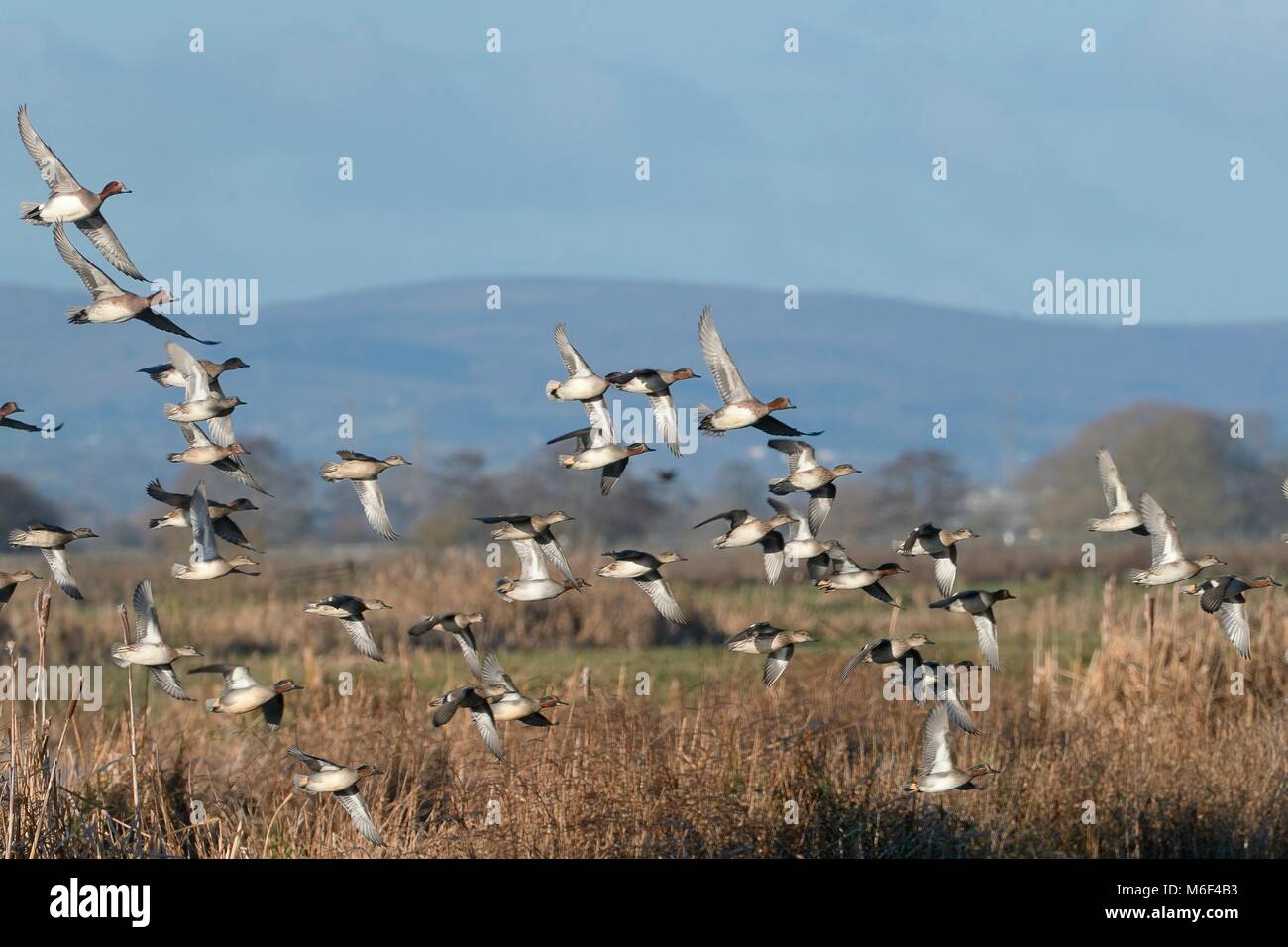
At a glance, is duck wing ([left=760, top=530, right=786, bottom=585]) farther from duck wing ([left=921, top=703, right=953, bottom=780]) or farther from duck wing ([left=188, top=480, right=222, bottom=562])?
duck wing ([left=188, top=480, right=222, bottom=562])

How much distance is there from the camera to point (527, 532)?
10328 mm

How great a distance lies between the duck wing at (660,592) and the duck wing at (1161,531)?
2.56 metres

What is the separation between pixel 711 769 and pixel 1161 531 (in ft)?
15.6

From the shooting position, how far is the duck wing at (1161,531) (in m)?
10.4

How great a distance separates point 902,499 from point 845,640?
337ft

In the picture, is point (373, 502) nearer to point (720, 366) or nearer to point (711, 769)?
point (720, 366)

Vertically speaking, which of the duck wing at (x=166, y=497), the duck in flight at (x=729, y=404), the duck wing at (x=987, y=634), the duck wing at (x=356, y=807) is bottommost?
the duck wing at (x=356, y=807)

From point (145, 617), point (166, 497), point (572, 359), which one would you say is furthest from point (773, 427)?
point (145, 617)

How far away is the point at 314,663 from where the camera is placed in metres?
21.1

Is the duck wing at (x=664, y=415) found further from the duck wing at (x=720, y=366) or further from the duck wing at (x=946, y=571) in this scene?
the duck wing at (x=946, y=571)

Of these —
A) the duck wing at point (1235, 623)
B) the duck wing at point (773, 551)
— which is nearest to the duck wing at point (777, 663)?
the duck wing at point (773, 551)

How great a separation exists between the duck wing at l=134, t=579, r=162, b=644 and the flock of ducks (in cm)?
1

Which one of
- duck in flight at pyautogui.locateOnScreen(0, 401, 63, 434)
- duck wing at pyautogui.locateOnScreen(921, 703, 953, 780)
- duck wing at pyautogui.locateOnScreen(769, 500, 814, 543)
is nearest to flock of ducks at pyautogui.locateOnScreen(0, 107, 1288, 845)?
duck wing at pyautogui.locateOnScreen(769, 500, 814, 543)
